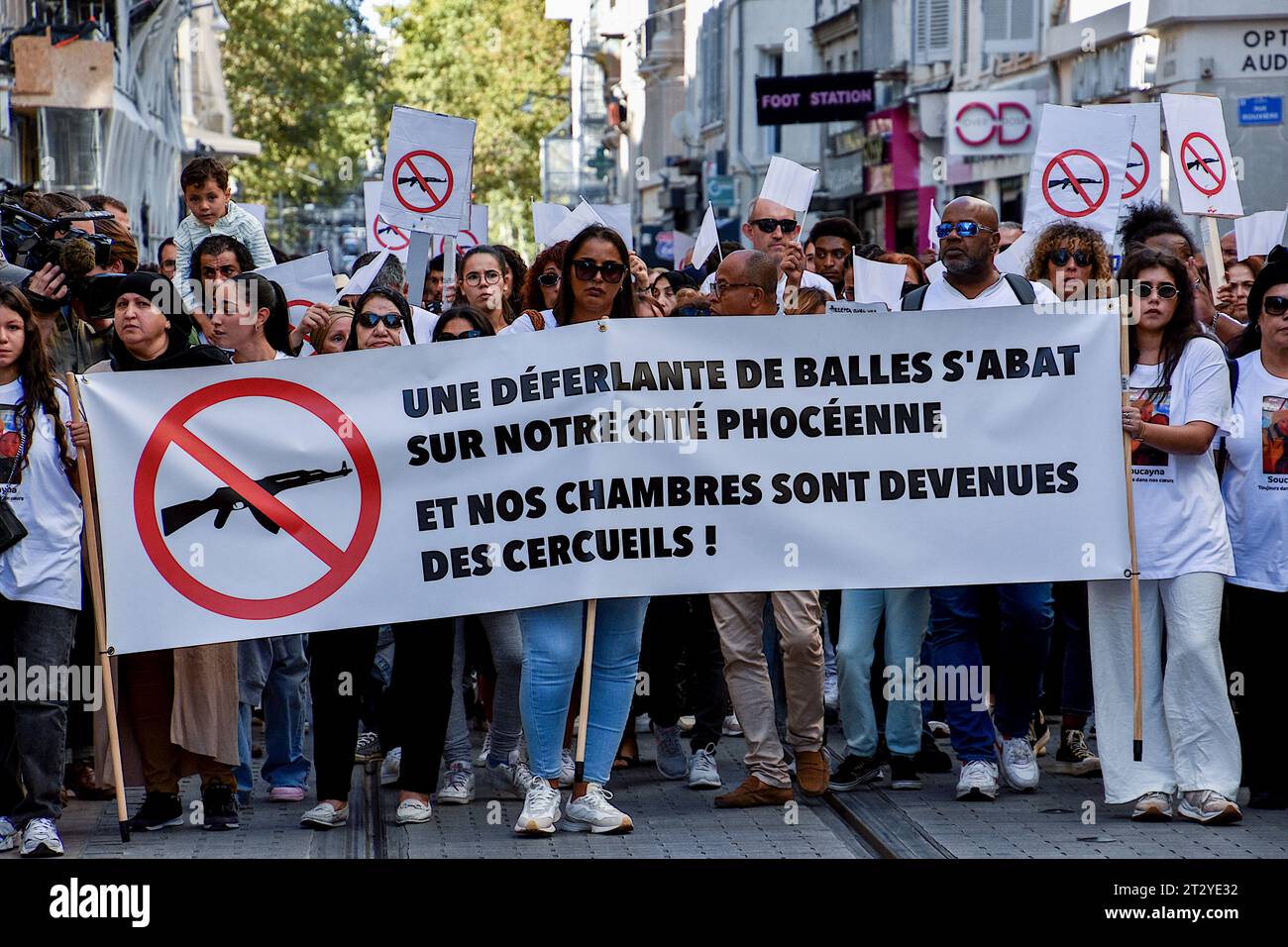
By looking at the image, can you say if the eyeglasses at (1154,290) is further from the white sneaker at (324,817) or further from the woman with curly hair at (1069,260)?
the white sneaker at (324,817)

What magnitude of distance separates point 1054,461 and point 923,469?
0.47 m

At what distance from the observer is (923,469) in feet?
24.9

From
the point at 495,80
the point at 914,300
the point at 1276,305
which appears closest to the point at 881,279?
the point at 914,300

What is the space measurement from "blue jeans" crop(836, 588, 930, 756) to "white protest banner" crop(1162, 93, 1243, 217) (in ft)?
12.5

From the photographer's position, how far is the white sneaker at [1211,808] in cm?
747

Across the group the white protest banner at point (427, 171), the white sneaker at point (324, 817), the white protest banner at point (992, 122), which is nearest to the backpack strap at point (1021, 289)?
the white sneaker at point (324, 817)

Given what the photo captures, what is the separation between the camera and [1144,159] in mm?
11633

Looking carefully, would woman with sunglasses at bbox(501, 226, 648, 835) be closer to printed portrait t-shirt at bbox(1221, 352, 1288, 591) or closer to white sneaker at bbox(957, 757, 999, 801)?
white sneaker at bbox(957, 757, 999, 801)

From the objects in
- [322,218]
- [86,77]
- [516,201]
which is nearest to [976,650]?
[86,77]

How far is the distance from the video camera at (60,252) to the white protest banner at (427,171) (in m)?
2.43

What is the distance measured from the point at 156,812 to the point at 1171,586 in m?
3.71

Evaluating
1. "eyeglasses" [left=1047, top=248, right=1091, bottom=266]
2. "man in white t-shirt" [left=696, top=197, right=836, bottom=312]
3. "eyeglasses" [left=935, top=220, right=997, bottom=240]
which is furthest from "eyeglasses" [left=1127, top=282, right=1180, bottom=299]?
"man in white t-shirt" [left=696, top=197, right=836, bottom=312]

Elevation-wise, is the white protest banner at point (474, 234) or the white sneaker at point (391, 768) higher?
the white protest banner at point (474, 234)

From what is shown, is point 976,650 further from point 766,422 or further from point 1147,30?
point 1147,30
